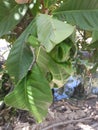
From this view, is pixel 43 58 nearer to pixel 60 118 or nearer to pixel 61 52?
pixel 61 52

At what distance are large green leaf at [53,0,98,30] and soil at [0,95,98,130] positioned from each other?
182 cm

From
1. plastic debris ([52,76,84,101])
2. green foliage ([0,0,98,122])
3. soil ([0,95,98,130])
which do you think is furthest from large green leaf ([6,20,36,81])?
plastic debris ([52,76,84,101])

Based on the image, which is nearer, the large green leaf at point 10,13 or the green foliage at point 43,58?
the green foliage at point 43,58

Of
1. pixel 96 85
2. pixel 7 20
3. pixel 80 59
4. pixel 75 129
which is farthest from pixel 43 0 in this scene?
pixel 96 85

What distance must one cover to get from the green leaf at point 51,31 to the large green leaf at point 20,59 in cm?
8

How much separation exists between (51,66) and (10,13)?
0.59 ft

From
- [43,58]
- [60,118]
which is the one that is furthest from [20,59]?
[60,118]

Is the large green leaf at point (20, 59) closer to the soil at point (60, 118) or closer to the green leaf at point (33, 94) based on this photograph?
the green leaf at point (33, 94)

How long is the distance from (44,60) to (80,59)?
2.97 ft

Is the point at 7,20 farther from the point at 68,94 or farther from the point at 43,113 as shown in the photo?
the point at 68,94

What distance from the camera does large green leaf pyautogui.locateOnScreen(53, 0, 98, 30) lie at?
593mm

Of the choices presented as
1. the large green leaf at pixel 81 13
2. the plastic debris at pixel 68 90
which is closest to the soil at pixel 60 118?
the plastic debris at pixel 68 90

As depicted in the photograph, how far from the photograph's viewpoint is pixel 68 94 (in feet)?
9.53

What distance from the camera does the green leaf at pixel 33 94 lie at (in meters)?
0.63
